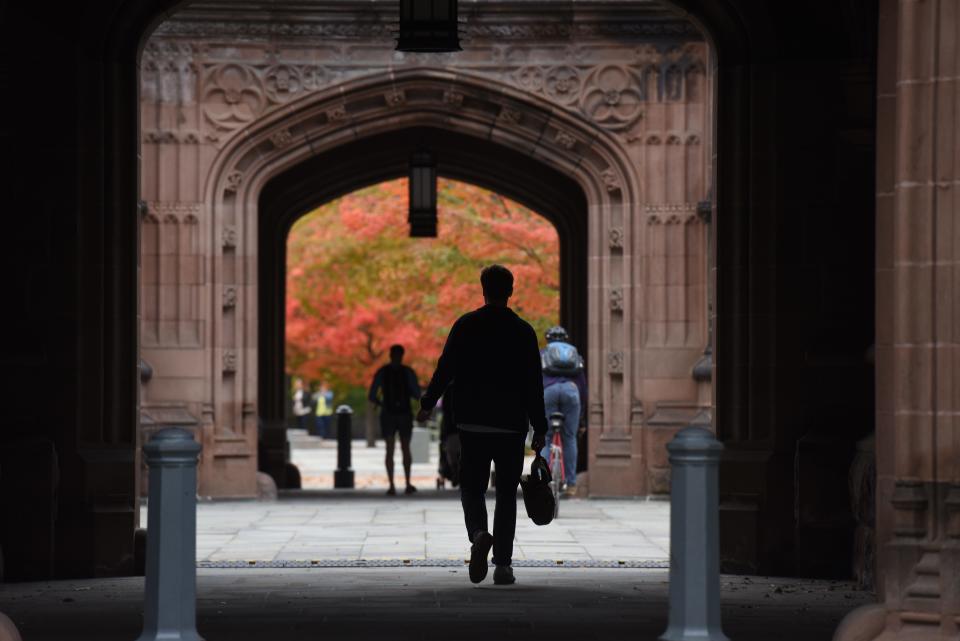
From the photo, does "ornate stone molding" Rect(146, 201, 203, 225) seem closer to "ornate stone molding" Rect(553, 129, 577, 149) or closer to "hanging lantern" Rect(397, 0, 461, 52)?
"ornate stone molding" Rect(553, 129, 577, 149)

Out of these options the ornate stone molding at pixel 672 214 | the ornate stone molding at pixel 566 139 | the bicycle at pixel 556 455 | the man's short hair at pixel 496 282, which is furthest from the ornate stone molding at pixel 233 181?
the man's short hair at pixel 496 282

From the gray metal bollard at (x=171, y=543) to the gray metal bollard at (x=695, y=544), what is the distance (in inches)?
66.7

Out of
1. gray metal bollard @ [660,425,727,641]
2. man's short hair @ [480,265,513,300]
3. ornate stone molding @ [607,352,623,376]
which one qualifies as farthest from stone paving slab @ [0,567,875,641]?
ornate stone molding @ [607,352,623,376]

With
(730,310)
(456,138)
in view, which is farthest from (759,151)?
(456,138)

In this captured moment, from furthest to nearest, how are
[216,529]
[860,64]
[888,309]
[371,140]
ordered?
[371,140] → [216,529] → [860,64] → [888,309]

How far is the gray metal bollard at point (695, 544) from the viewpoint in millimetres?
6848

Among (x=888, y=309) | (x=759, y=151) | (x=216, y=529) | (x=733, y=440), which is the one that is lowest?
(x=216, y=529)

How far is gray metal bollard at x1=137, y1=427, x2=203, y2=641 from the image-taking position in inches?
271

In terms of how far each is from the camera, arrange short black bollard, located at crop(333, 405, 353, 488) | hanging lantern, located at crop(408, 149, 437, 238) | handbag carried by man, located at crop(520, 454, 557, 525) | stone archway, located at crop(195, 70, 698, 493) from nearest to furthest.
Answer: handbag carried by man, located at crop(520, 454, 557, 525) < stone archway, located at crop(195, 70, 698, 493) < hanging lantern, located at crop(408, 149, 437, 238) < short black bollard, located at crop(333, 405, 353, 488)

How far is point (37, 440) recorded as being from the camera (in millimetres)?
11266

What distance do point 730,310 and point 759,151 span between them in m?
0.99

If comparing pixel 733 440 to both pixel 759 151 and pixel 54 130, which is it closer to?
pixel 759 151

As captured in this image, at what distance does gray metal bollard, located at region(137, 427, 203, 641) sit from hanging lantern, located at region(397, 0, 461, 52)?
736cm

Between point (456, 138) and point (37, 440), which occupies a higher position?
point (456, 138)
